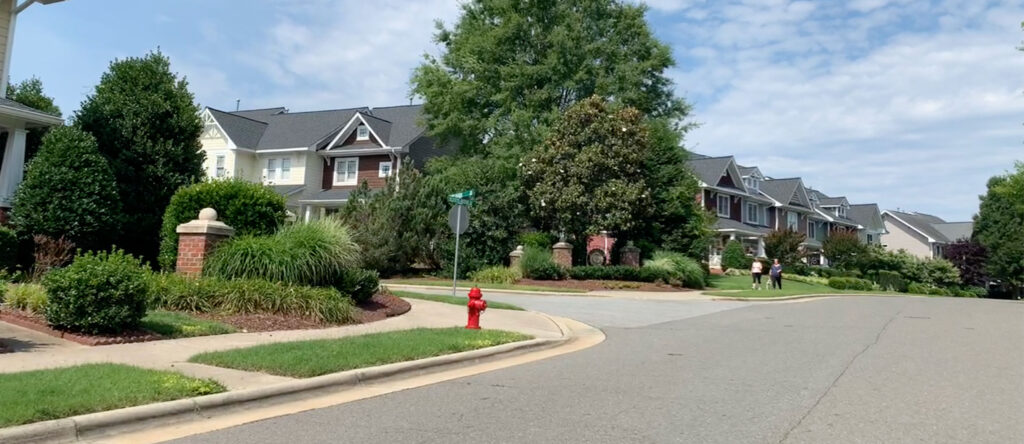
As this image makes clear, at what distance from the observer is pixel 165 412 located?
20.3 feet

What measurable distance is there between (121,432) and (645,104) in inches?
1352

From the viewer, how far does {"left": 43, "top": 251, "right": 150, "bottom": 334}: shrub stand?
30.6 feet

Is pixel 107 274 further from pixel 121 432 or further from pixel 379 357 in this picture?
pixel 121 432

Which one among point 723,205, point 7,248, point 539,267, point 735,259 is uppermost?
point 723,205

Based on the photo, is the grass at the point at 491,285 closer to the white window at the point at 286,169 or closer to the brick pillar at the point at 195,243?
the brick pillar at the point at 195,243

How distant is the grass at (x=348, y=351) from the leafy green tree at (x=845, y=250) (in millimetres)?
44366

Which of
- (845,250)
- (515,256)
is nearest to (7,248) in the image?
(515,256)

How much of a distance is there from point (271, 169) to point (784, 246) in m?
30.6

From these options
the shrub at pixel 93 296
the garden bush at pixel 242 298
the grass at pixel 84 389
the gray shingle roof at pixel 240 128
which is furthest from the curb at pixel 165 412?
the gray shingle roof at pixel 240 128

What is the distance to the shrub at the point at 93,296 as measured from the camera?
933cm

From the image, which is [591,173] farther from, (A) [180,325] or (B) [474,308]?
(A) [180,325]

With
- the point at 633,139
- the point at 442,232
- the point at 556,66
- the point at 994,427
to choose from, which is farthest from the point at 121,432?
the point at 556,66

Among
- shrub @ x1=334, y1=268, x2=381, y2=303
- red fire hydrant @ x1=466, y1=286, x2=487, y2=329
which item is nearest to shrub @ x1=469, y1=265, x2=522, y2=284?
shrub @ x1=334, y1=268, x2=381, y2=303

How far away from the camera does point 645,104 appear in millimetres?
37969
